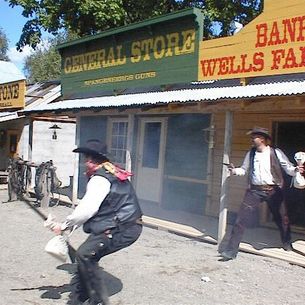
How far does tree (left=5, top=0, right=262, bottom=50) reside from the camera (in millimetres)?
17891

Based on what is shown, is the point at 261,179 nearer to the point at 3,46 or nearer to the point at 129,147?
the point at 129,147

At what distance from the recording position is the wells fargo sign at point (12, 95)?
1639 centimetres

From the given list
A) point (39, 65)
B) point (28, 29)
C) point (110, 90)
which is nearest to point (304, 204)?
point (110, 90)

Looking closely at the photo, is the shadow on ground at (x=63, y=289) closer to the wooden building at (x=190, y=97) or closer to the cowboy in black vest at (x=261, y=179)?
the cowboy in black vest at (x=261, y=179)

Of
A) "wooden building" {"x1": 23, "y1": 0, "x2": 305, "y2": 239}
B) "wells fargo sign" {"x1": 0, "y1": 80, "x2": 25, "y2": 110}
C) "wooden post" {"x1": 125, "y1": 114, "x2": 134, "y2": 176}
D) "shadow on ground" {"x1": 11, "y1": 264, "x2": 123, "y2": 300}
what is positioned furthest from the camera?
"wells fargo sign" {"x1": 0, "y1": 80, "x2": 25, "y2": 110}

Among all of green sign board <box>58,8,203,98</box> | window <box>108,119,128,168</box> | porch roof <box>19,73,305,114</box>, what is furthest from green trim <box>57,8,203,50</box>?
window <box>108,119,128,168</box>

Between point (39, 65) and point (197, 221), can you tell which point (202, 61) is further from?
point (39, 65)

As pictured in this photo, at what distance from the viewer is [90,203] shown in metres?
4.25

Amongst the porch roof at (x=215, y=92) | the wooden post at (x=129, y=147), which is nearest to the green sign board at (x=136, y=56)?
the porch roof at (x=215, y=92)

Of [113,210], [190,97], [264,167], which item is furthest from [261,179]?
[113,210]

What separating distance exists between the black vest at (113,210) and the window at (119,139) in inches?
316

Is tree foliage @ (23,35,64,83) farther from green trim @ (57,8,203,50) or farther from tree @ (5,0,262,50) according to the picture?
green trim @ (57,8,203,50)

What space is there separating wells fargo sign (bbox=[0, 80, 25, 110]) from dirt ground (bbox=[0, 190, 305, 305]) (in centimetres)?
911

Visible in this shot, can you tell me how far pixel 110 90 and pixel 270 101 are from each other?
228 inches
